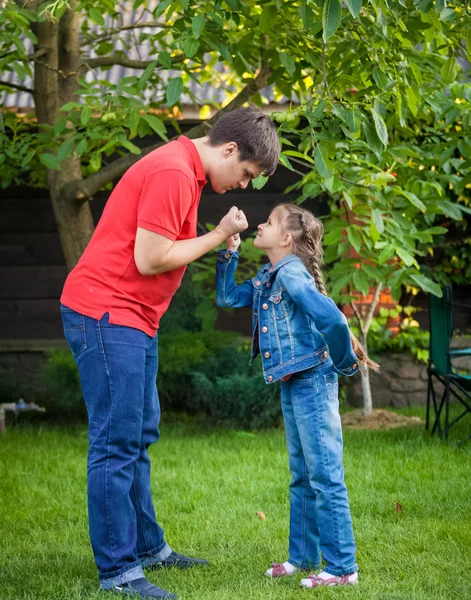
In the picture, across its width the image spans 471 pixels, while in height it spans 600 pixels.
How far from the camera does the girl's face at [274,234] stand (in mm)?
2988

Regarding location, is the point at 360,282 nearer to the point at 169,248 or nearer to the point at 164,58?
the point at 164,58

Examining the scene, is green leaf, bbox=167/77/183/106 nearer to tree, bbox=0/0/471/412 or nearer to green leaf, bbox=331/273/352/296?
tree, bbox=0/0/471/412

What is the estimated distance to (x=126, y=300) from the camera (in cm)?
267

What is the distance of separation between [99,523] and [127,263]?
2.76 feet

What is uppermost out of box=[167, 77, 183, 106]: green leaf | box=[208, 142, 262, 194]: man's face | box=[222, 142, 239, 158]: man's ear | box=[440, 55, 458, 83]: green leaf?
box=[167, 77, 183, 106]: green leaf

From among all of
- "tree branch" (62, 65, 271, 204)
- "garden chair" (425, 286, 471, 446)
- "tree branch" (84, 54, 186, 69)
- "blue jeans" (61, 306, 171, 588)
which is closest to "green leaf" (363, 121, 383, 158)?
"blue jeans" (61, 306, 171, 588)

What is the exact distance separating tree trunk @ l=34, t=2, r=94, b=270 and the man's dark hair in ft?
10.7

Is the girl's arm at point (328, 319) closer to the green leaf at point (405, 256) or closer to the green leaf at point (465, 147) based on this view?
the green leaf at point (405, 256)

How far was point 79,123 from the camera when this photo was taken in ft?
14.9

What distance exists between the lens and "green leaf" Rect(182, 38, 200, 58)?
3.71 meters

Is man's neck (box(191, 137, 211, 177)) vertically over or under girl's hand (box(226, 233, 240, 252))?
over

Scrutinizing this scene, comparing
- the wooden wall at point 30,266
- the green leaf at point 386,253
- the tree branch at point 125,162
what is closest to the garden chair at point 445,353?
the green leaf at point 386,253

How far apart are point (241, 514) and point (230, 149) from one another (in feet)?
6.34

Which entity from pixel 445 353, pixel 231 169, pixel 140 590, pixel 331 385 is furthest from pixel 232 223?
pixel 445 353
